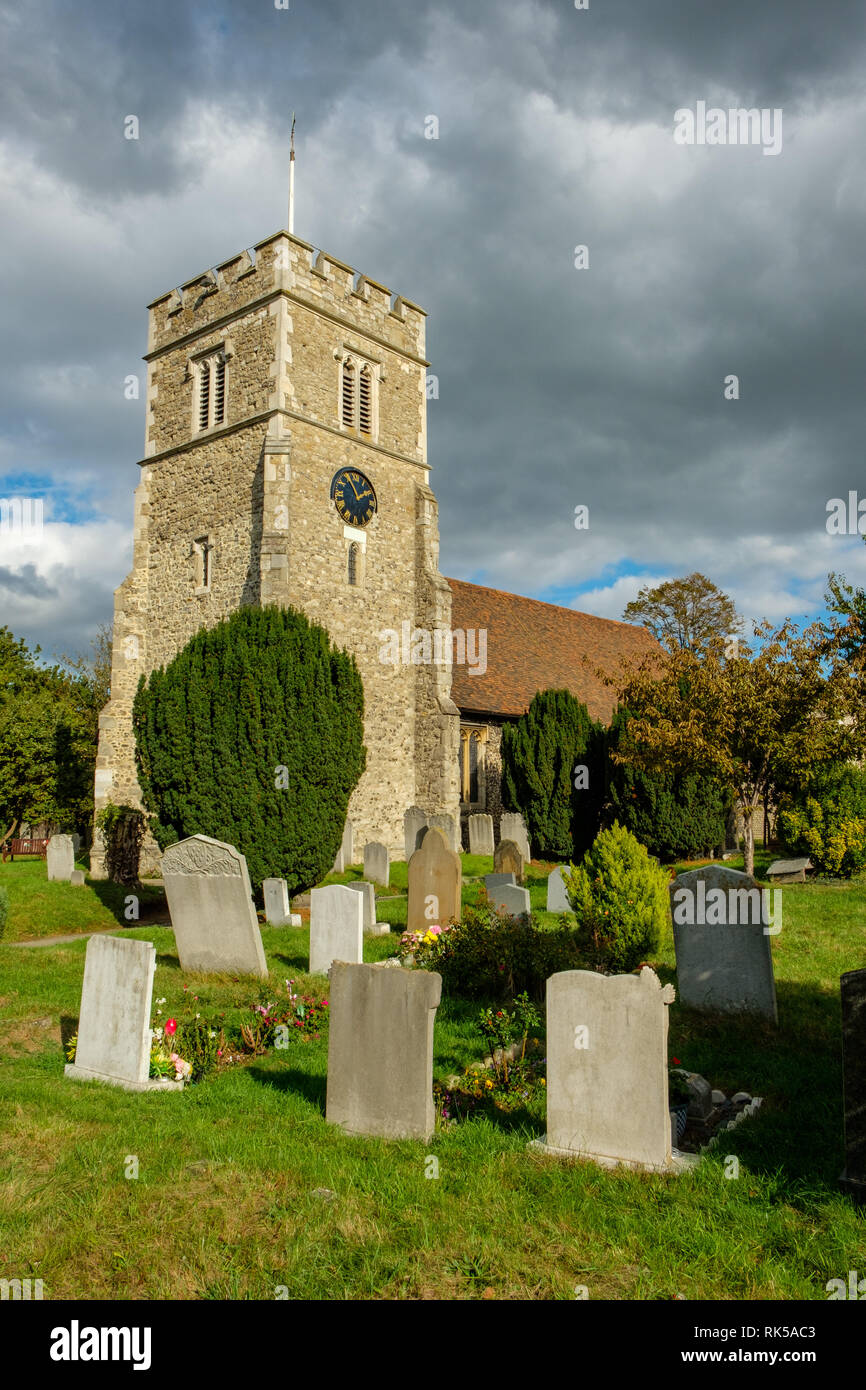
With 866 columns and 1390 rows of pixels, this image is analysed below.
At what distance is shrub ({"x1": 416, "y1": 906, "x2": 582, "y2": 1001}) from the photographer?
7773mm

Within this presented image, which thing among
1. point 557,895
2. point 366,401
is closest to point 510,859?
point 557,895

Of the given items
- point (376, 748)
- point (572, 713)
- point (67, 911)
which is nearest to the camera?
point (67, 911)

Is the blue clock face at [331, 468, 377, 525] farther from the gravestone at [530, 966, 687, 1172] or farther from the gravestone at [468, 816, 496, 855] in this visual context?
the gravestone at [530, 966, 687, 1172]

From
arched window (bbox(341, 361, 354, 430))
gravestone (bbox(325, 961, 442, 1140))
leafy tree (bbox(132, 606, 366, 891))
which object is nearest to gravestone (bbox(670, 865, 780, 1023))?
gravestone (bbox(325, 961, 442, 1140))

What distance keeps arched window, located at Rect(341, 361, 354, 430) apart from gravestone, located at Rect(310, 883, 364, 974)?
1320cm

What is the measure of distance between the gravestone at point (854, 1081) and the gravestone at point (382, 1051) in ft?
6.78

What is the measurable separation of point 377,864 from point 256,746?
3.68 m

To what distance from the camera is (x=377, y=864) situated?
15.3m

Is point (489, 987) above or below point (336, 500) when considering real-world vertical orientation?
below

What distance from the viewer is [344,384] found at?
1917cm
